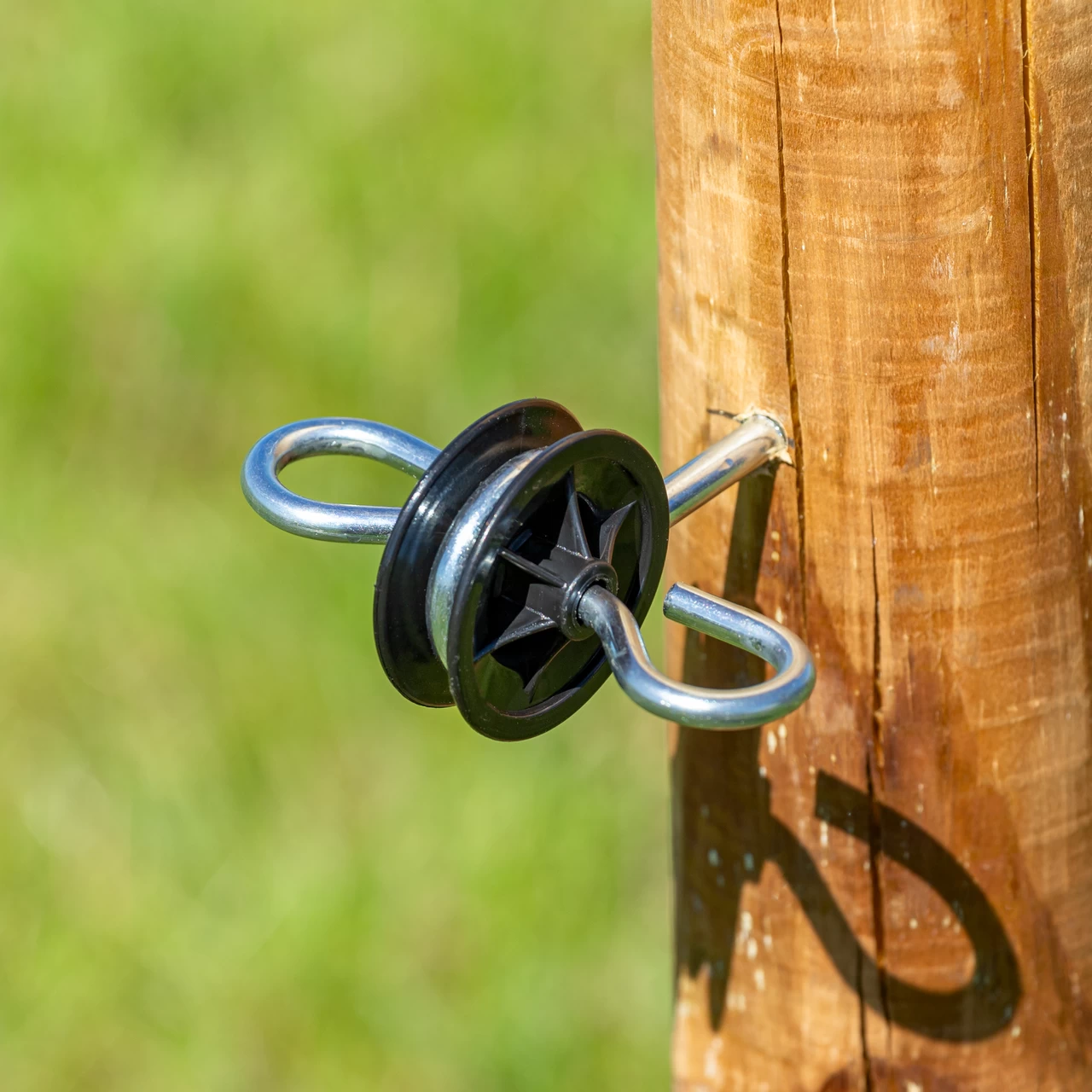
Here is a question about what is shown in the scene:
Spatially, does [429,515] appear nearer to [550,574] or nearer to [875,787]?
[550,574]

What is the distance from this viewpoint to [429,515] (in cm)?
113

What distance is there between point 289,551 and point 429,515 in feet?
8.55

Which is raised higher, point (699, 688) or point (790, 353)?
point (790, 353)

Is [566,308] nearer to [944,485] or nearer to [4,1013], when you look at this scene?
[4,1013]

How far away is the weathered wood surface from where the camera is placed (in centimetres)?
116

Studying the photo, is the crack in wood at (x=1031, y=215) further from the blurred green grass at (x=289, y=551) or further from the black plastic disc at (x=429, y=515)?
the blurred green grass at (x=289, y=551)

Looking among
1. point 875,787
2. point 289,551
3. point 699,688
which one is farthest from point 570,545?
point 289,551

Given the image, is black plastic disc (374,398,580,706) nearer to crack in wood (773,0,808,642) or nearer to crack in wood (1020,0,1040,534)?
crack in wood (773,0,808,642)

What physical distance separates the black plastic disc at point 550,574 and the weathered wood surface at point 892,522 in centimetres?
18

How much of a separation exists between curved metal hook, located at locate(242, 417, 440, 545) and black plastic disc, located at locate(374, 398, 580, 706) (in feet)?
0.19

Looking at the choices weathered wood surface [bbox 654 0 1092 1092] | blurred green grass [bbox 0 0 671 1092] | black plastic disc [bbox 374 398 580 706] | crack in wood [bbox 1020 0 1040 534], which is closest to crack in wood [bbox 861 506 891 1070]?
weathered wood surface [bbox 654 0 1092 1092]

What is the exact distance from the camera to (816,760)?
1402 millimetres

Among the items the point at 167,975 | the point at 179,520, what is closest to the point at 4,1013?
the point at 167,975

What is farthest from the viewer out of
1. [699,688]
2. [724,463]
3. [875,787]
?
[875,787]
